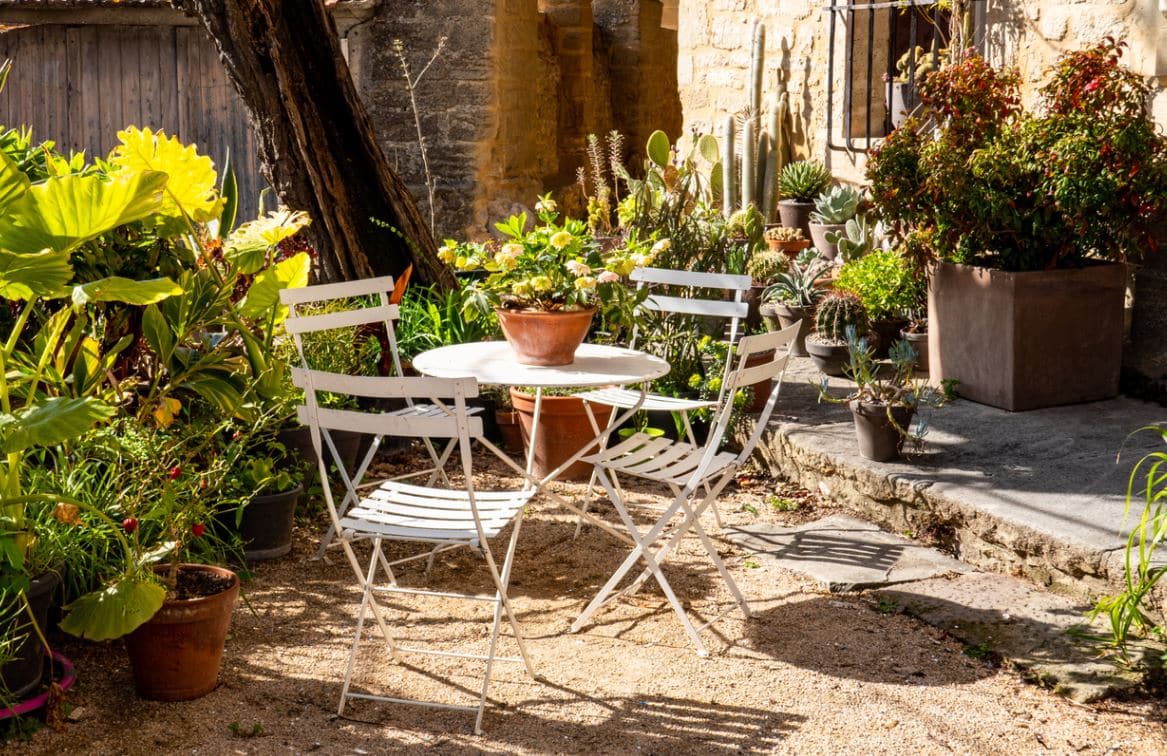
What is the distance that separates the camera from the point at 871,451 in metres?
5.27

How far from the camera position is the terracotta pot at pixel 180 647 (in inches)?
140

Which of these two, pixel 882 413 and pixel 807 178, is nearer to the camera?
pixel 882 413

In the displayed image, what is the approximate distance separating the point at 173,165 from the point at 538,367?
1.39 m

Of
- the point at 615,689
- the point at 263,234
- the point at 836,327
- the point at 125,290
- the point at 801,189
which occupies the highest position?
the point at 801,189

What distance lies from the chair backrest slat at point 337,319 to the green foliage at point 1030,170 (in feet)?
7.94

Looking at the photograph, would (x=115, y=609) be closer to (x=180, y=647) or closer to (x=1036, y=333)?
(x=180, y=647)

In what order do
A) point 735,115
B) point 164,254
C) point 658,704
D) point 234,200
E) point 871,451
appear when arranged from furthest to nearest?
point 735,115, point 871,451, point 234,200, point 164,254, point 658,704

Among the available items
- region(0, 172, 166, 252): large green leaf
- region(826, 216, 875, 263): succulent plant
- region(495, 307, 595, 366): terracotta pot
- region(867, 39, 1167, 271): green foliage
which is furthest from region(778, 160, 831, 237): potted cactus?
region(0, 172, 166, 252): large green leaf

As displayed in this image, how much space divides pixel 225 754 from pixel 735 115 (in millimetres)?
7475

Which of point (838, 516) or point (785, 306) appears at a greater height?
point (785, 306)

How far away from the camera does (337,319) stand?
4.96 meters

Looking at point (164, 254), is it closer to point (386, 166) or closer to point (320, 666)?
point (320, 666)

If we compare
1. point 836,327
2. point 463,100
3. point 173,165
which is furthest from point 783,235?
point 173,165

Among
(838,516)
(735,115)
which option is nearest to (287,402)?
(838,516)
